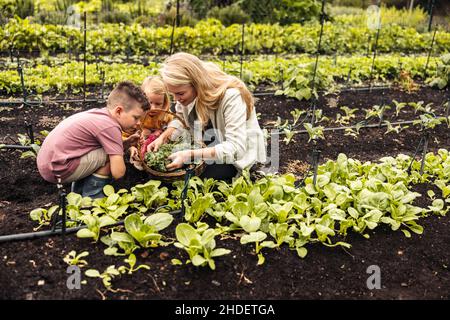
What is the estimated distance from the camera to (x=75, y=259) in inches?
90.0

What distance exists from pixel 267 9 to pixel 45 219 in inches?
372

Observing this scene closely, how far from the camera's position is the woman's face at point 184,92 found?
2.98 m

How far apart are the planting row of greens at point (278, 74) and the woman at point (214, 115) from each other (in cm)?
213

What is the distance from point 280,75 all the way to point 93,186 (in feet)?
12.3

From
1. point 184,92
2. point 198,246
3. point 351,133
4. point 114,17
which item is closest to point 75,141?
point 184,92

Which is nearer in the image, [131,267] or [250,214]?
[131,267]

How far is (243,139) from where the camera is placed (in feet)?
10.2

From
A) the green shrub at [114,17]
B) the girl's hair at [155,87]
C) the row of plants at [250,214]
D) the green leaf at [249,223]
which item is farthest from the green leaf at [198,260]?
the green shrub at [114,17]

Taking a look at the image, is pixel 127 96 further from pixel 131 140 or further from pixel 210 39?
pixel 210 39

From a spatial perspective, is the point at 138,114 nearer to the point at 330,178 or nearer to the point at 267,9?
the point at 330,178

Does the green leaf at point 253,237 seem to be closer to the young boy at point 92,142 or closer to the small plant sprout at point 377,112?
the young boy at point 92,142

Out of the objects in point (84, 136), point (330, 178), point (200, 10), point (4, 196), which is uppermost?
point (200, 10)

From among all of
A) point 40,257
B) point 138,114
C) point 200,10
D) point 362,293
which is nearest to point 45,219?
point 40,257

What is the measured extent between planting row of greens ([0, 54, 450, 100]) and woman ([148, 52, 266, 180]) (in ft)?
6.98
